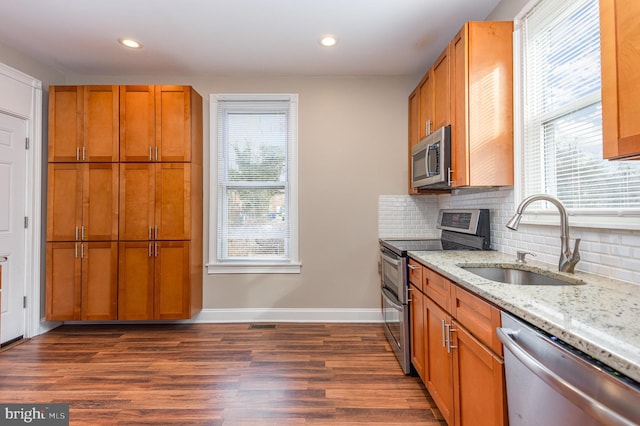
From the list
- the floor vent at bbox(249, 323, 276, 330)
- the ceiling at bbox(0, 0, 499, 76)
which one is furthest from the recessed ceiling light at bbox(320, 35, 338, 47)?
the floor vent at bbox(249, 323, 276, 330)

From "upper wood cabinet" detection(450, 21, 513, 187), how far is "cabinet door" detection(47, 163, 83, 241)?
344cm

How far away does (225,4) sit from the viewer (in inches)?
86.4

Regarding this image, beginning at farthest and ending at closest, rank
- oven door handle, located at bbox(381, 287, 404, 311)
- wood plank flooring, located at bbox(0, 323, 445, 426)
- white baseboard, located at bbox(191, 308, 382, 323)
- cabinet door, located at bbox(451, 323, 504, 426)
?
white baseboard, located at bbox(191, 308, 382, 323), oven door handle, located at bbox(381, 287, 404, 311), wood plank flooring, located at bbox(0, 323, 445, 426), cabinet door, located at bbox(451, 323, 504, 426)

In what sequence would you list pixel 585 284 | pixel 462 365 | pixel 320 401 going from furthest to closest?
pixel 320 401 < pixel 462 365 < pixel 585 284

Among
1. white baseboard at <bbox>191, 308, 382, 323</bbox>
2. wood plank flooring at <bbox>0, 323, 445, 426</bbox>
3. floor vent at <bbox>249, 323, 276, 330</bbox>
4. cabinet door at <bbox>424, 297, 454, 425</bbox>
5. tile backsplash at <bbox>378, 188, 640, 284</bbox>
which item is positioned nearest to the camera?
tile backsplash at <bbox>378, 188, 640, 284</bbox>

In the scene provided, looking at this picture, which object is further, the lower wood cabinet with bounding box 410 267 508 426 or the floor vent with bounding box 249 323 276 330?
the floor vent with bounding box 249 323 276 330

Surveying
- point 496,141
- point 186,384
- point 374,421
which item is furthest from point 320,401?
point 496,141

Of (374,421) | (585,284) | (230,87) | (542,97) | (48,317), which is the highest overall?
(230,87)

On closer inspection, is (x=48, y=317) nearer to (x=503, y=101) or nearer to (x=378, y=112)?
(x=378, y=112)

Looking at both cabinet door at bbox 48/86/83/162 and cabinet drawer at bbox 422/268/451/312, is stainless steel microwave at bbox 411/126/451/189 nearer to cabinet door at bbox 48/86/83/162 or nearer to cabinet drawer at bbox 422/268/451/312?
cabinet drawer at bbox 422/268/451/312

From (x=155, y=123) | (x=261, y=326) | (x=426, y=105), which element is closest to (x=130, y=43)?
(x=155, y=123)

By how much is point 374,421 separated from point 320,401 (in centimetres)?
36

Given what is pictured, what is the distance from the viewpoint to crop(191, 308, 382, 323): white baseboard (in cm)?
333

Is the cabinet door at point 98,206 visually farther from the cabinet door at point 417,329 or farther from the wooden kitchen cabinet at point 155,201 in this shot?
the cabinet door at point 417,329
